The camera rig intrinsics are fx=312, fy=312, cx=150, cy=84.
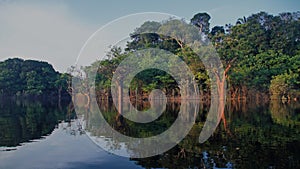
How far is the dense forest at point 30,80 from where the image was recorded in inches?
2240

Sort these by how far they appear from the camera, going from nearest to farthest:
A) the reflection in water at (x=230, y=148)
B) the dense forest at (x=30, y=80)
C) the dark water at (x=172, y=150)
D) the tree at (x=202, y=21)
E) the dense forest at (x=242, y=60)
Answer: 1. the reflection in water at (x=230, y=148)
2. the dark water at (x=172, y=150)
3. the dense forest at (x=242, y=60)
4. the tree at (x=202, y=21)
5. the dense forest at (x=30, y=80)

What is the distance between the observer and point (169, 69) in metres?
35.6

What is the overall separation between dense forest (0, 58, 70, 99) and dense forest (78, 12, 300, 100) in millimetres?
15498

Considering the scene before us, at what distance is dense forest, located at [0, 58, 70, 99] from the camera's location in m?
56.9

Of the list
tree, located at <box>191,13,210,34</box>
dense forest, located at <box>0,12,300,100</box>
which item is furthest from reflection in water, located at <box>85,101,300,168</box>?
tree, located at <box>191,13,210,34</box>

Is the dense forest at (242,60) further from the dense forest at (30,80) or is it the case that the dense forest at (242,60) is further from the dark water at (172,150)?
the dark water at (172,150)

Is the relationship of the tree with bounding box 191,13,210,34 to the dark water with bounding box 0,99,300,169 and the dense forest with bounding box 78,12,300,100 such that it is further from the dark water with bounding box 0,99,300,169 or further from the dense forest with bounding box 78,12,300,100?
the dark water with bounding box 0,99,300,169

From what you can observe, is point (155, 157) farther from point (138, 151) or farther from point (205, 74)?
point (205, 74)

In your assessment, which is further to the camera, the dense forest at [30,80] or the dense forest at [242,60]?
the dense forest at [30,80]

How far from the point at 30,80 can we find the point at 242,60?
38481mm

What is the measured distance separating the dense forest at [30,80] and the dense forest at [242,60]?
50.8 ft

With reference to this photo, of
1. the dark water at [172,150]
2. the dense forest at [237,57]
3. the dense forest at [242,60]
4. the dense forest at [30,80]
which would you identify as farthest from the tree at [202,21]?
the dark water at [172,150]

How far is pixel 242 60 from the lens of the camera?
3516cm

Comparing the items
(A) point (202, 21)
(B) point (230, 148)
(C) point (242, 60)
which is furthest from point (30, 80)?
(B) point (230, 148)
